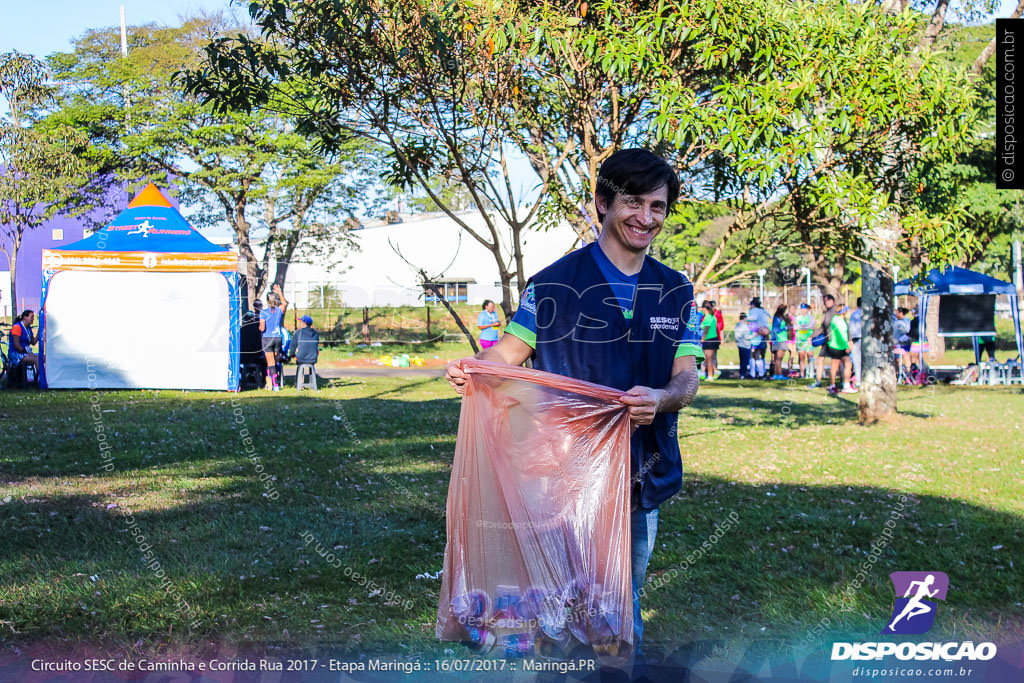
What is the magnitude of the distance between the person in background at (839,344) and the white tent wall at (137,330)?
11.4 meters

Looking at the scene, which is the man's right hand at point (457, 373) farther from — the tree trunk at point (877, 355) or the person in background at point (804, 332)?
the person in background at point (804, 332)

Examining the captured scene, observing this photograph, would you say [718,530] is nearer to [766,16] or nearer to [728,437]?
[766,16]

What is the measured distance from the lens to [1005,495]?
807 cm

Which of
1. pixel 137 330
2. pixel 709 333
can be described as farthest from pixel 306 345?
pixel 709 333

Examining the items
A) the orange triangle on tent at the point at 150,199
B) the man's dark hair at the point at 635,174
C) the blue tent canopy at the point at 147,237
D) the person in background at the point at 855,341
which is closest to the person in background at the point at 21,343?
the blue tent canopy at the point at 147,237

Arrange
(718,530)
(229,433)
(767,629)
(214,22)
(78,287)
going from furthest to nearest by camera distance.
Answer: (214,22), (78,287), (229,433), (718,530), (767,629)

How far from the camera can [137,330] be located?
17.5 meters

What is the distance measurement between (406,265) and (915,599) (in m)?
37.9

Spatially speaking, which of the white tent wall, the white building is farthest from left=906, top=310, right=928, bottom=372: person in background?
the white tent wall

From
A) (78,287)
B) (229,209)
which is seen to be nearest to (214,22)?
(229,209)

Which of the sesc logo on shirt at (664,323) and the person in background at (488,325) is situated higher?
the sesc logo on shirt at (664,323)

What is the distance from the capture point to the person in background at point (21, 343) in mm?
17266

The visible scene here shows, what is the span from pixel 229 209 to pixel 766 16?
23859 mm

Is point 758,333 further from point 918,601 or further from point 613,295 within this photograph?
point 613,295
